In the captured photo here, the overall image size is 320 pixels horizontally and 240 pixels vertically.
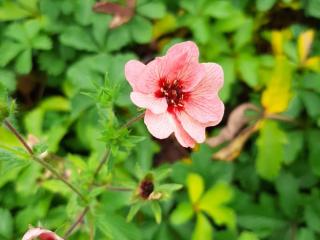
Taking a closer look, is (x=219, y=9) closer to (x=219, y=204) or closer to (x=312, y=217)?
(x=219, y=204)

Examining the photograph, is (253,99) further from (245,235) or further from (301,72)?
(245,235)

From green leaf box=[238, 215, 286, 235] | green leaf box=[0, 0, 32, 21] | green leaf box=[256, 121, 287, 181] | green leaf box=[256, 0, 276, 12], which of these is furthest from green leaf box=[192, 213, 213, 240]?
green leaf box=[0, 0, 32, 21]

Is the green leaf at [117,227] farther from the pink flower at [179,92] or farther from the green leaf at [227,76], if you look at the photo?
the green leaf at [227,76]

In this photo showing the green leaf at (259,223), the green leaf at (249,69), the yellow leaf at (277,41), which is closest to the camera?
the green leaf at (259,223)

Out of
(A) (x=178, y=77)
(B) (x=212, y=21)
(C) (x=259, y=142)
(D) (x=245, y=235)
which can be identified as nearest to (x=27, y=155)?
(A) (x=178, y=77)

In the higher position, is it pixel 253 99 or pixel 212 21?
pixel 212 21

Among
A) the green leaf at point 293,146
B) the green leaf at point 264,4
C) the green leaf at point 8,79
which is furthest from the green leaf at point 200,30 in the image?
the green leaf at point 8,79
